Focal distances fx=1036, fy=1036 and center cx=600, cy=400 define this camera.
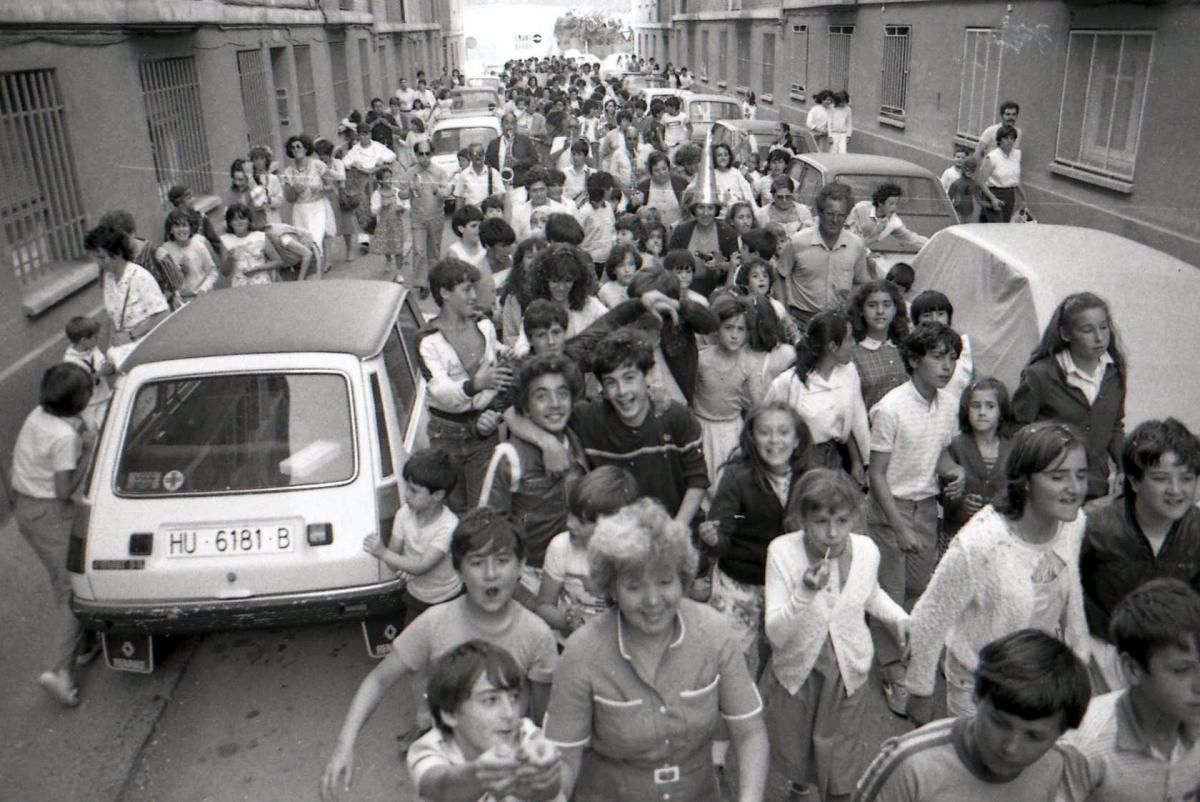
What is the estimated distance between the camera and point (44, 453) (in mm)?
4508

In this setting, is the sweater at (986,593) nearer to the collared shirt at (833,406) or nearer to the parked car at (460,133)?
the collared shirt at (833,406)

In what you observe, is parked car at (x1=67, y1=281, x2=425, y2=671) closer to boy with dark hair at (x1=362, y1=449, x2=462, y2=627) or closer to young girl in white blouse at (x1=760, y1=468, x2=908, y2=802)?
boy with dark hair at (x1=362, y1=449, x2=462, y2=627)

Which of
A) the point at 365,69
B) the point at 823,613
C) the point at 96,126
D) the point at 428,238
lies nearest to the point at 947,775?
the point at 823,613

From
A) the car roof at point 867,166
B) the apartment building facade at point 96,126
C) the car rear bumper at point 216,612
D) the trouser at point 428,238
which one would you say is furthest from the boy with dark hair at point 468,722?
the trouser at point 428,238

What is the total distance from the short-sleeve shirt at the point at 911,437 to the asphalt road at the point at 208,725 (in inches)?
36.9

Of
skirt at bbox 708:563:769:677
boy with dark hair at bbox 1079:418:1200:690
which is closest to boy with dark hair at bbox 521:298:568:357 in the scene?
skirt at bbox 708:563:769:677

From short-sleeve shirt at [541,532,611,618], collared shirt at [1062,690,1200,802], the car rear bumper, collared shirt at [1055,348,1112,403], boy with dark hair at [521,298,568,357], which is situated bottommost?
the car rear bumper

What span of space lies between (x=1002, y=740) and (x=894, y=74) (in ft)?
58.6

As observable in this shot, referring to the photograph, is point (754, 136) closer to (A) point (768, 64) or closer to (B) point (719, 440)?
(B) point (719, 440)

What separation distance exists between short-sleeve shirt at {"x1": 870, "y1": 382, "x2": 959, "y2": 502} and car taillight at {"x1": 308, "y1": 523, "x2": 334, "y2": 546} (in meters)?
2.28

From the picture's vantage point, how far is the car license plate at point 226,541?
425 centimetres

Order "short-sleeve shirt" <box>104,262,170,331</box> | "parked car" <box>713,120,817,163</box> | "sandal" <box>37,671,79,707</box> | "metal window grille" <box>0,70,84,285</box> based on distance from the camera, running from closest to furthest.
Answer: "sandal" <box>37,671,79,707</box> → "short-sleeve shirt" <box>104,262,170,331</box> → "metal window grille" <box>0,70,84,285</box> → "parked car" <box>713,120,817,163</box>

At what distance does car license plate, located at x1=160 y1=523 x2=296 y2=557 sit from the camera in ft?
13.9

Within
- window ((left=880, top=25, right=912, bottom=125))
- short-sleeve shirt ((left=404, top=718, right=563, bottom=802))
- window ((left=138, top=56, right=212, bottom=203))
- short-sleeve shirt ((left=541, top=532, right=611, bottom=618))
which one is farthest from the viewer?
window ((left=880, top=25, right=912, bottom=125))
